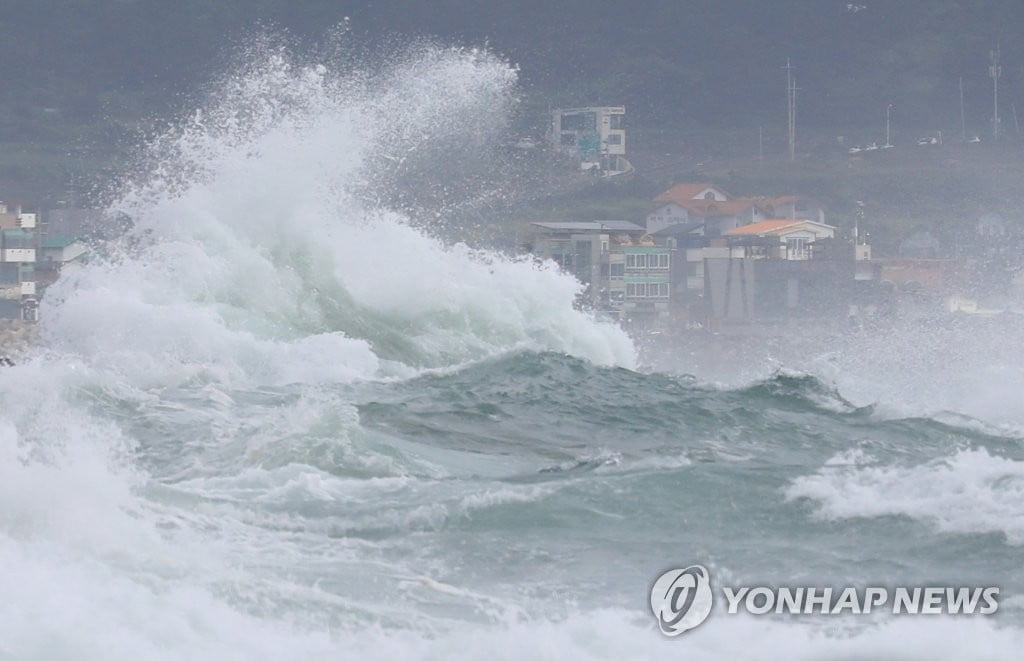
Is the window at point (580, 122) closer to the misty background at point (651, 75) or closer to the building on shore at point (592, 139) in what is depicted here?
the building on shore at point (592, 139)

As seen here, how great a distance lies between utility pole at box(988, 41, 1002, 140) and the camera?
69.6 meters

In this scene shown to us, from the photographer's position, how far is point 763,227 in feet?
163

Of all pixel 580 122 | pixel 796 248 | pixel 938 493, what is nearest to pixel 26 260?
pixel 796 248

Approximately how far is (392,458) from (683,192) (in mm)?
42196

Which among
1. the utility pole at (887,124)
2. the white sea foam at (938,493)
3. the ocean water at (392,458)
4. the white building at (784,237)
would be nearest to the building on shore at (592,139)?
the utility pole at (887,124)

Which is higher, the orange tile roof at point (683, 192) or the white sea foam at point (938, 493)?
the orange tile roof at point (683, 192)

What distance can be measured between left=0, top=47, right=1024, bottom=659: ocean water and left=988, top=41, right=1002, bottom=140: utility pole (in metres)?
43.5

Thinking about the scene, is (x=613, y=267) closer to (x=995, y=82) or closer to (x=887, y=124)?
(x=887, y=124)

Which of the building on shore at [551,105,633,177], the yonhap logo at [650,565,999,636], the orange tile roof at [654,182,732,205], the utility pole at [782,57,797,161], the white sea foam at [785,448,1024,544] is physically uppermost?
the utility pole at [782,57,797,161]

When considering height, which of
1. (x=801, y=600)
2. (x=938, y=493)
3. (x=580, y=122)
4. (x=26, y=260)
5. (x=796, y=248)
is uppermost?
(x=580, y=122)

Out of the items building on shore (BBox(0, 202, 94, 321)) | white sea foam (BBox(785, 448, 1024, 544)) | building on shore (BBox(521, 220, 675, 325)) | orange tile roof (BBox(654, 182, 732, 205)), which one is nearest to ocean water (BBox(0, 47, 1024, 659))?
white sea foam (BBox(785, 448, 1024, 544))

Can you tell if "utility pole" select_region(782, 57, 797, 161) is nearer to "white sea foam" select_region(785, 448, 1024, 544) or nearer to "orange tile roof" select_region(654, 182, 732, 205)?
"orange tile roof" select_region(654, 182, 732, 205)

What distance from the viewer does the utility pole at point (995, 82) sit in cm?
6955

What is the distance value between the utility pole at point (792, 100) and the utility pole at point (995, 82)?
715cm
